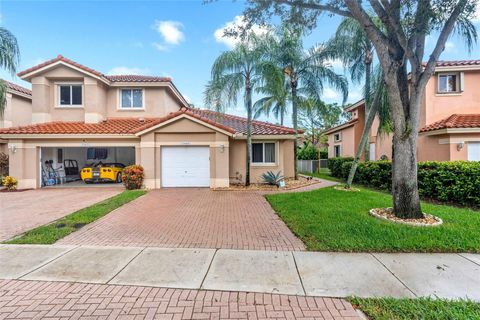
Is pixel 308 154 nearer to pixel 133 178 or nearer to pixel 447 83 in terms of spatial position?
pixel 447 83

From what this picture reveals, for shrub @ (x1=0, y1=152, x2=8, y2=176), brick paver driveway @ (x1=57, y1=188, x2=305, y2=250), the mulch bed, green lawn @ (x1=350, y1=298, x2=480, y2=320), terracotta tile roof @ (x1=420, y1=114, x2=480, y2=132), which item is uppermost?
terracotta tile roof @ (x1=420, y1=114, x2=480, y2=132)

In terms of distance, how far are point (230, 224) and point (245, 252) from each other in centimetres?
210

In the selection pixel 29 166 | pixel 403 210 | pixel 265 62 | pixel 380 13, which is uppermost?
pixel 265 62

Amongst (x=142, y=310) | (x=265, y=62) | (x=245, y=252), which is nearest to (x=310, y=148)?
(x=265, y=62)

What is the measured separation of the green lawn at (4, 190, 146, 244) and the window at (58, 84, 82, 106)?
413 inches

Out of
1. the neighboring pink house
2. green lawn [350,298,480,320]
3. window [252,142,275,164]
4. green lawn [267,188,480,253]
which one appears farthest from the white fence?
green lawn [350,298,480,320]

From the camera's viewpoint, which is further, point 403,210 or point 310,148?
point 310,148

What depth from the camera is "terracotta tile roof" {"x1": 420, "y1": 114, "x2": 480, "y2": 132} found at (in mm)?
12984

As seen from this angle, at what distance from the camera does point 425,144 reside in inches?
598

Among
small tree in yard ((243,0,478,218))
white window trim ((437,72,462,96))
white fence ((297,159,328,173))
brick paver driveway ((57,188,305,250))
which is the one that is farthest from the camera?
white fence ((297,159,328,173))

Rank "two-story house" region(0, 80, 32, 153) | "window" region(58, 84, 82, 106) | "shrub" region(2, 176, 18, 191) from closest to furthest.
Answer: "shrub" region(2, 176, 18, 191)
"window" region(58, 84, 82, 106)
"two-story house" region(0, 80, 32, 153)

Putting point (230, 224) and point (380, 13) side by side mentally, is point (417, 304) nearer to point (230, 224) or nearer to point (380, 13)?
point (230, 224)

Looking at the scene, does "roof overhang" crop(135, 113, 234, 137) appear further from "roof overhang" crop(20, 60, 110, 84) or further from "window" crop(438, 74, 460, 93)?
"window" crop(438, 74, 460, 93)

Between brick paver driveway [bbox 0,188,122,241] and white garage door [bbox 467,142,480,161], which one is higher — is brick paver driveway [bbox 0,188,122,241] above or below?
below
